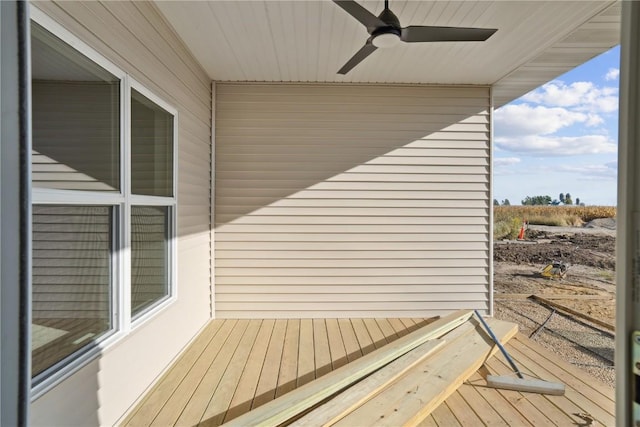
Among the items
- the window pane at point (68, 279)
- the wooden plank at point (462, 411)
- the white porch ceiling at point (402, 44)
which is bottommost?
the wooden plank at point (462, 411)

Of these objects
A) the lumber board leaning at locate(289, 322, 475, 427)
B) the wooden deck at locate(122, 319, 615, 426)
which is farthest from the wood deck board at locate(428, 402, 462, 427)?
the lumber board leaning at locate(289, 322, 475, 427)

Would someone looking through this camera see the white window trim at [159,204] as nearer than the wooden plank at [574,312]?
Yes

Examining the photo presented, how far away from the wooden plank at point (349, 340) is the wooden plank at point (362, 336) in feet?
0.12

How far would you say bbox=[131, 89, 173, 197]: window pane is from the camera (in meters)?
2.47

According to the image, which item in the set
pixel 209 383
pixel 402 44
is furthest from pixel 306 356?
pixel 402 44

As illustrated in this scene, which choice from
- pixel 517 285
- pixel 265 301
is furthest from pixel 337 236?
pixel 517 285

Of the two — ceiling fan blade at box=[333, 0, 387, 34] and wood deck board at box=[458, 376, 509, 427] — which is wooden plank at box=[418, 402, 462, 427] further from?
ceiling fan blade at box=[333, 0, 387, 34]

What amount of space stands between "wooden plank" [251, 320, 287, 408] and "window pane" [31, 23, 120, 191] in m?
1.79

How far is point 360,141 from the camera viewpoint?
4.32 meters

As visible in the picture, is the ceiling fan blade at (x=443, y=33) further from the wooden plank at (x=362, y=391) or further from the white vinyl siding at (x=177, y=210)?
the wooden plank at (x=362, y=391)

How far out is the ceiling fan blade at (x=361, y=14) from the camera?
2.07m

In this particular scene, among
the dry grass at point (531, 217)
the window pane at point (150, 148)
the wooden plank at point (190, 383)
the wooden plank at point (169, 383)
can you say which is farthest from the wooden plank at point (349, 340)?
the dry grass at point (531, 217)

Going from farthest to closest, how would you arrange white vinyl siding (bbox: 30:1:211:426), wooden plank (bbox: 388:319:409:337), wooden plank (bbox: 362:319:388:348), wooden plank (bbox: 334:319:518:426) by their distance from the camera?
1. wooden plank (bbox: 388:319:409:337)
2. wooden plank (bbox: 362:319:388:348)
3. wooden plank (bbox: 334:319:518:426)
4. white vinyl siding (bbox: 30:1:211:426)

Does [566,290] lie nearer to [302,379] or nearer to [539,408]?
[539,408]
